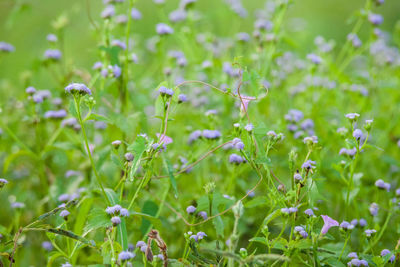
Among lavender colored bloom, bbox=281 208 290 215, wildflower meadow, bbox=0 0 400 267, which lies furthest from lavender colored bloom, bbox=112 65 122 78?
lavender colored bloom, bbox=281 208 290 215

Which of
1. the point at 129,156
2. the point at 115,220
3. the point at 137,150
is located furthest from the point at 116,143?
the point at 115,220

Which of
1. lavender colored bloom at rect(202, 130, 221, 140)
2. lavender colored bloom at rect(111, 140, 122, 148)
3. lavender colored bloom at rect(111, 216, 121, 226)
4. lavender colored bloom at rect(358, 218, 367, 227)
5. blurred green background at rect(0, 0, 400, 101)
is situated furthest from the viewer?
blurred green background at rect(0, 0, 400, 101)

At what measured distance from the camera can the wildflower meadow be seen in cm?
160

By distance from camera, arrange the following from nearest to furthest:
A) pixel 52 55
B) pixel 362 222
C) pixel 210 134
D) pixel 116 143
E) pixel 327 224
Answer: pixel 327 224 → pixel 116 143 → pixel 362 222 → pixel 210 134 → pixel 52 55

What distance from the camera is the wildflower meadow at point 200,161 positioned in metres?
1.60

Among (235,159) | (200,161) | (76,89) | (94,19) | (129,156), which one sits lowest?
(94,19)

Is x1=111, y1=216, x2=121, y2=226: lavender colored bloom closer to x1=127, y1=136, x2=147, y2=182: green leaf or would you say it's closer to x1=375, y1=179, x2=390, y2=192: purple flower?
x1=127, y1=136, x2=147, y2=182: green leaf

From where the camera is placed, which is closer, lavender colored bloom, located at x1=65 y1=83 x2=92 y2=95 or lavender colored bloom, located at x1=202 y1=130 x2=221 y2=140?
lavender colored bloom, located at x1=65 y1=83 x2=92 y2=95

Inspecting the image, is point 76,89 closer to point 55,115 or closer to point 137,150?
point 137,150

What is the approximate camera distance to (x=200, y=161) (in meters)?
2.16

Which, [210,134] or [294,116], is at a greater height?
[210,134]

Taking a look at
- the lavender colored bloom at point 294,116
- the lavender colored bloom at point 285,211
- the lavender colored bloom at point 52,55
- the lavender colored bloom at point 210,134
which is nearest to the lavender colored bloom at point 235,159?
the lavender colored bloom at point 210,134

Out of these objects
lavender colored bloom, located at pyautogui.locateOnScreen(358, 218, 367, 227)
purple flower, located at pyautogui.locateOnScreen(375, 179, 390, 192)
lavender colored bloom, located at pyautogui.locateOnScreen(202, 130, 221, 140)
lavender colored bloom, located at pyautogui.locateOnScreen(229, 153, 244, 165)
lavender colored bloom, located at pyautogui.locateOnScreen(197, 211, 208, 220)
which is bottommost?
lavender colored bloom, located at pyautogui.locateOnScreen(358, 218, 367, 227)

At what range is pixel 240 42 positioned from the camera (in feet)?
9.37
